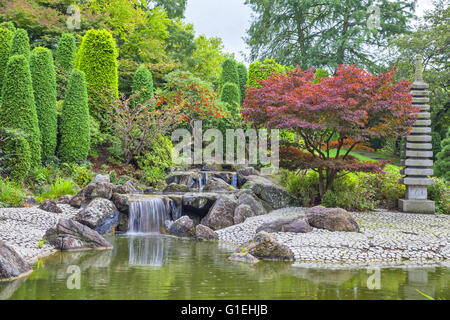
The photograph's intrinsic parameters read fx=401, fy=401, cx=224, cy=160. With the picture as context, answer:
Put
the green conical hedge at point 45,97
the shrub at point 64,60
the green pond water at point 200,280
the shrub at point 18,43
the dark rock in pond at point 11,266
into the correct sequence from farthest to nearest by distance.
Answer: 1. the shrub at point 64,60
2. the shrub at point 18,43
3. the green conical hedge at point 45,97
4. the dark rock in pond at point 11,266
5. the green pond water at point 200,280

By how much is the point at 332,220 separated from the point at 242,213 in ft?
7.29

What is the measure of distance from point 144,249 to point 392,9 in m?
25.0

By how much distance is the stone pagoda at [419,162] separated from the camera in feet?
34.1


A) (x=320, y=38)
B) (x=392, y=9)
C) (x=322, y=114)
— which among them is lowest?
(x=322, y=114)

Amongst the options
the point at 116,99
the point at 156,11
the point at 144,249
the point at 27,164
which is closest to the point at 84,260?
the point at 144,249

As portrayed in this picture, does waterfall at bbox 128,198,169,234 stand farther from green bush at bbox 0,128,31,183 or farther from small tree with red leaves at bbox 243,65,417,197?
green bush at bbox 0,128,31,183

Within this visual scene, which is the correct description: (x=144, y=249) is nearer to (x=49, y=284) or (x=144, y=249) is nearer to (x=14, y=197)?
(x=49, y=284)

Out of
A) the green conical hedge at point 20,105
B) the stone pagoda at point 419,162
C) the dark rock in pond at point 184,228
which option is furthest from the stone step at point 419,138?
the green conical hedge at point 20,105

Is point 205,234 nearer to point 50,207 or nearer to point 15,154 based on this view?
point 50,207

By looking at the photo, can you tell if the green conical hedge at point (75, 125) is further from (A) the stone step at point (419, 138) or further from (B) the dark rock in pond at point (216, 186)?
(A) the stone step at point (419, 138)

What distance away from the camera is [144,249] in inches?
289

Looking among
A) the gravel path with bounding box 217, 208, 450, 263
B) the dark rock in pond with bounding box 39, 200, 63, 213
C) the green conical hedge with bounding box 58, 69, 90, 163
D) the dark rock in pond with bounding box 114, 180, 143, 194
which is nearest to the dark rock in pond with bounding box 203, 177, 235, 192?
the dark rock in pond with bounding box 114, 180, 143, 194

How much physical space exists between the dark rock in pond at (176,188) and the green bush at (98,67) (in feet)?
15.0

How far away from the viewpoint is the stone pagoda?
10383 mm
